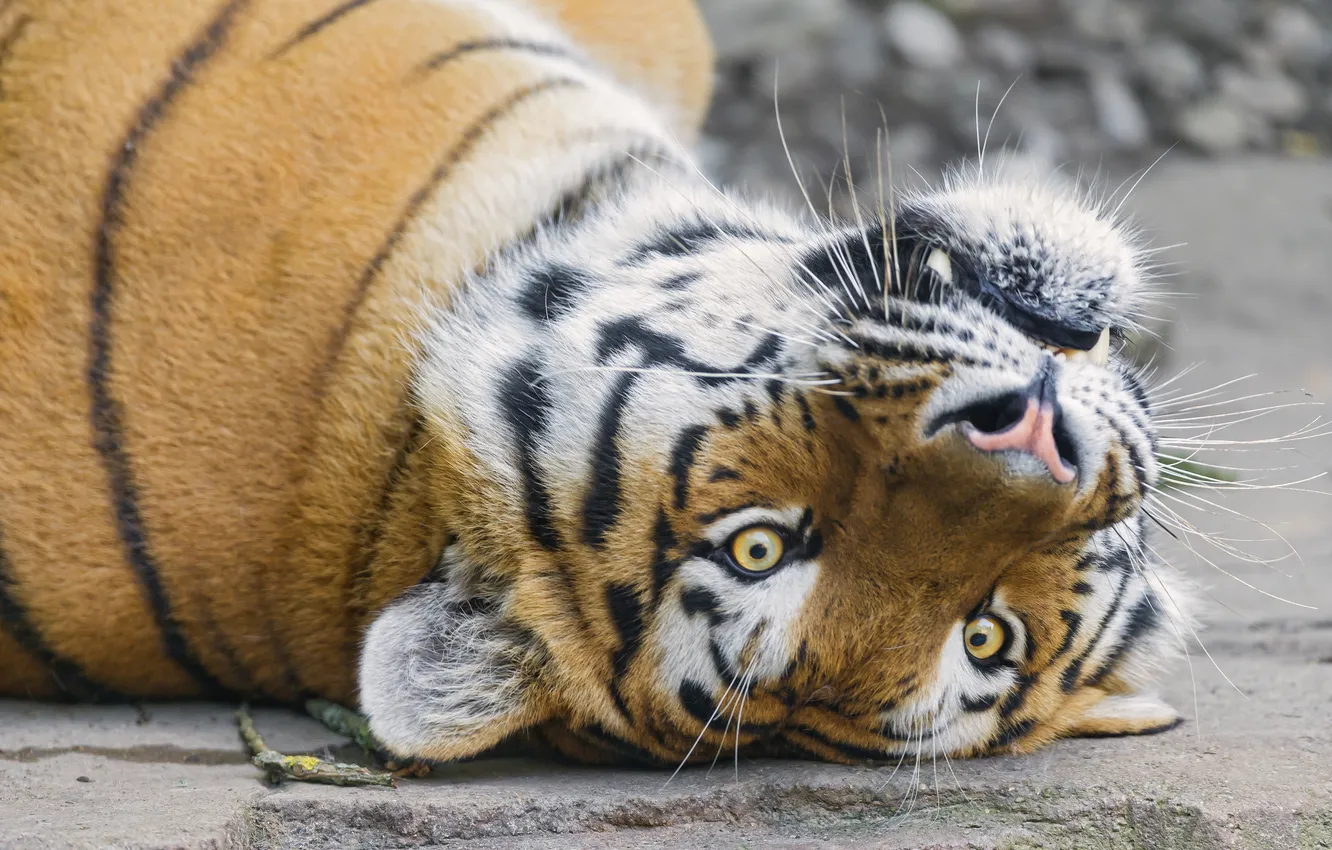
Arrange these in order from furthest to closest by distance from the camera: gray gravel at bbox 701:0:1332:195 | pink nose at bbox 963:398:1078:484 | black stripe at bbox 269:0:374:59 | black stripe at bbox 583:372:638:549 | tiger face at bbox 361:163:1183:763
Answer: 1. gray gravel at bbox 701:0:1332:195
2. black stripe at bbox 269:0:374:59
3. black stripe at bbox 583:372:638:549
4. tiger face at bbox 361:163:1183:763
5. pink nose at bbox 963:398:1078:484

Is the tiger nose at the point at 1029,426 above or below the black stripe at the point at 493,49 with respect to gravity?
below

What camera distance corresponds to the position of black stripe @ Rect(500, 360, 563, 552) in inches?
75.9

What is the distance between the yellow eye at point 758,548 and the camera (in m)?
1.82

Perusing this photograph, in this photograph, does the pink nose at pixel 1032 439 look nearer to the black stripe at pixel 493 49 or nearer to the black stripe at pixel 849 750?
the black stripe at pixel 849 750

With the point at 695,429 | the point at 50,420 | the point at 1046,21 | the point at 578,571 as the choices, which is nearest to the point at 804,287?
the point at 695,429

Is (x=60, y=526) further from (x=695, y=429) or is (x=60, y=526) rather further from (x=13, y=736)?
(x=695, y=429)

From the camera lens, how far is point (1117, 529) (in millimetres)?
1997

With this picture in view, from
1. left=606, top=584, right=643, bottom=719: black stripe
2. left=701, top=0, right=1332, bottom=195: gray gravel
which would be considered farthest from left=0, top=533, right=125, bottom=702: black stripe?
left=701, top=0, right=1332, bottom=195: gray gravel

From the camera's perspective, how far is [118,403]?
82.2 inches

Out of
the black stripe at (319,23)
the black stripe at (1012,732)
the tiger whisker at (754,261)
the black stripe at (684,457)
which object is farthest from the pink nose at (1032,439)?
the black stripe at (319,23)

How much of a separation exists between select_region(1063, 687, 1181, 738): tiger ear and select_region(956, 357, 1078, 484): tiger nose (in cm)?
53

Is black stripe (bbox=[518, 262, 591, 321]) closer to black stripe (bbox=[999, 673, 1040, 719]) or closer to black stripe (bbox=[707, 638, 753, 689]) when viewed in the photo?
black stripe (bbox=[707, 638, 753, 689])

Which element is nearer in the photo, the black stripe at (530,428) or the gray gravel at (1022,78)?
the black stripe at (530,428)

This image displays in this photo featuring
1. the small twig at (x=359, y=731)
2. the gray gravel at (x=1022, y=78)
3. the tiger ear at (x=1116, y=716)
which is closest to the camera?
the small twig at (x=359, y=731)
